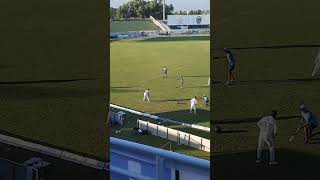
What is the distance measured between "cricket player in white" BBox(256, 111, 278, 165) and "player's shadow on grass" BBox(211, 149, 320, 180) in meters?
0.03

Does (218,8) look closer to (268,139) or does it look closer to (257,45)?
(257,45)

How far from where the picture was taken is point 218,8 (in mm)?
2264

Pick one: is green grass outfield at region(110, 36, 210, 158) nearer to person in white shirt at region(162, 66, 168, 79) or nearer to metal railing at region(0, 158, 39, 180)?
person in white shirt at region(162, 66, 168, 79)

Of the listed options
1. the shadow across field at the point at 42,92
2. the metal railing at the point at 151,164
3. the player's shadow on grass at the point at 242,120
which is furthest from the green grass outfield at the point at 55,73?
the player's shadow on grass at the point at 242,120

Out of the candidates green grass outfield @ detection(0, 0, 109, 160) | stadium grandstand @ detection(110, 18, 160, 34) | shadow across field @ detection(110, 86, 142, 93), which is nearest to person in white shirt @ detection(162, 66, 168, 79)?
shadow across field @ detection(110, 86, 142, 93)

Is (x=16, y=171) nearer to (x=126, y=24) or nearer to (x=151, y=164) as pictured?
(x=151, y=164)

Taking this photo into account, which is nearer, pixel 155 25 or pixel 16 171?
pixel 16 171

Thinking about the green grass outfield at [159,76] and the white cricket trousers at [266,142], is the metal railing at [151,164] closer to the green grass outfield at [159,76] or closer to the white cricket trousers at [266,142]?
the white cricket trousers at [266,142]

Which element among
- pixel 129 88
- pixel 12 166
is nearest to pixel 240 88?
pixel 12 166

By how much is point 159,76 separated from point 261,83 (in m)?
10.8

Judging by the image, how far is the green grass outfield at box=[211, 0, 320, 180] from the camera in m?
2.31

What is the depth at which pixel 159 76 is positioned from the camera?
13164 mm

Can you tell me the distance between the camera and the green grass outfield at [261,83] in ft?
7.59

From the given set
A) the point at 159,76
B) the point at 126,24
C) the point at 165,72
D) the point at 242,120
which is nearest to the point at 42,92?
the point at 242,120
